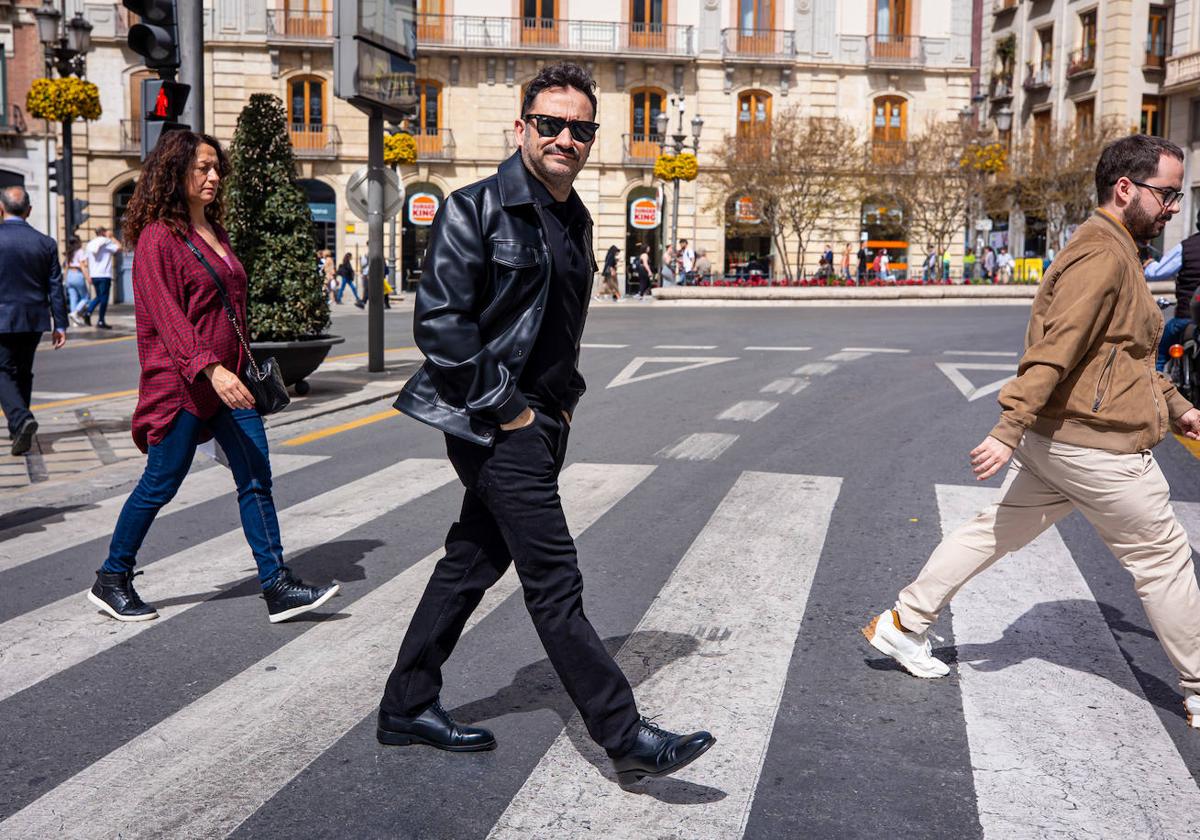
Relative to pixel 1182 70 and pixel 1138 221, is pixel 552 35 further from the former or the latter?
pixel 1138 221

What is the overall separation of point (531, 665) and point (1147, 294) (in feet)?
7.54

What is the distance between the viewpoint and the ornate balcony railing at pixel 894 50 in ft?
149

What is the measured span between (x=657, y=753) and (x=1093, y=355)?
5.85 ft

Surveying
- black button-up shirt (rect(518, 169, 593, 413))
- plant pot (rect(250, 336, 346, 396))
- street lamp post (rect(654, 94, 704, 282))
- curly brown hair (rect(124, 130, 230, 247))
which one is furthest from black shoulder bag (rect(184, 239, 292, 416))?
street lamp post (rect(654, 94, 704, 282))

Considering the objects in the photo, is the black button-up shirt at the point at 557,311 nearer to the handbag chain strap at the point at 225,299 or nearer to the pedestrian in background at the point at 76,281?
the handbag chain strap at the point at 225,299

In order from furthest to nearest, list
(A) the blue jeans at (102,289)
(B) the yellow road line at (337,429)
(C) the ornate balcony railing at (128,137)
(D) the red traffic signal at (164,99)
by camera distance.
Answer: (C) the ornate balcony railing at (128,137), (A) the blue jeans at (102,289), (B) the yellow road line at (337,429), (D) the red traffic signal at (164,99)

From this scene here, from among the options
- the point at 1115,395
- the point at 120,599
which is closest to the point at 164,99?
the point at 120,599

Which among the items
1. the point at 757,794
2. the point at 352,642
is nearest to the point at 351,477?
the point at 352,642

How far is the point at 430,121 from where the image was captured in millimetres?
43656

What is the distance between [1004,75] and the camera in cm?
5509

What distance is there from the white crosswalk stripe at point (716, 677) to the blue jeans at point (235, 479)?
4.79 ft

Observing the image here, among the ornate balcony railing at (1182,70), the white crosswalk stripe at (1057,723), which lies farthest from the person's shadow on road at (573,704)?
the ornate balcony railing at (1182,70)

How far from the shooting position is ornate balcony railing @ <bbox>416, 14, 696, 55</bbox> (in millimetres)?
43219

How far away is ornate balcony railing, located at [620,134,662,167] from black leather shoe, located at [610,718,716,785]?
42165 millimetres
